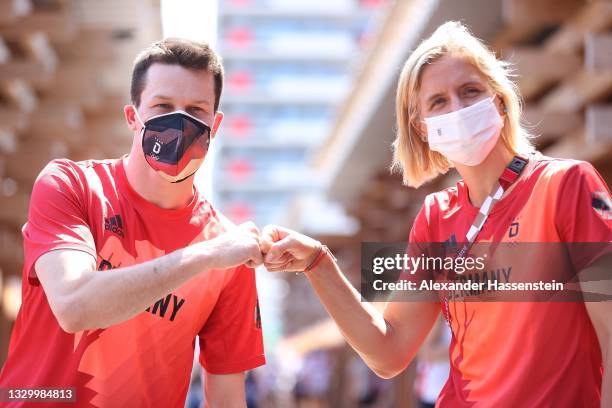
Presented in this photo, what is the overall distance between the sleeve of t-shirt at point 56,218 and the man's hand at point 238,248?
45 centimetres

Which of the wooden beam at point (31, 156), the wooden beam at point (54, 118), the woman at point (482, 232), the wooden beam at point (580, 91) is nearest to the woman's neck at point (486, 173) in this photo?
the woman at point (482, 232)

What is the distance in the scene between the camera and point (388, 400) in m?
20.3

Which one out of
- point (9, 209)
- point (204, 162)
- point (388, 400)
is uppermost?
point (204, 162)

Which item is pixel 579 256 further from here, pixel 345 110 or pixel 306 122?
pixel 306 122

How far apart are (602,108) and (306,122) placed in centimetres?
7005

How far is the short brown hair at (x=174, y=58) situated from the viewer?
3340 mm

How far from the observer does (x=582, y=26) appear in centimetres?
762

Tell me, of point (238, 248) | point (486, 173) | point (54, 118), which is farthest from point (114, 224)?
point (54, 118)

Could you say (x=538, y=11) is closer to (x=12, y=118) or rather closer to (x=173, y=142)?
(x=173, y=142)

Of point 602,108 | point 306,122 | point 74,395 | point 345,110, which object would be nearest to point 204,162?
point 74,395

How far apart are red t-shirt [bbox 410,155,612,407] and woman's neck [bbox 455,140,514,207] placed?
142mm

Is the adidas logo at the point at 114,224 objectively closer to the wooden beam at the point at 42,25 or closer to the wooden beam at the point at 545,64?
the wooden beam at the point at 545,64

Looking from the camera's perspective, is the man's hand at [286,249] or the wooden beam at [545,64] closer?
the man's hand at [286,249]

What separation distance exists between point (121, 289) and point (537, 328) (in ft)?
4.52
